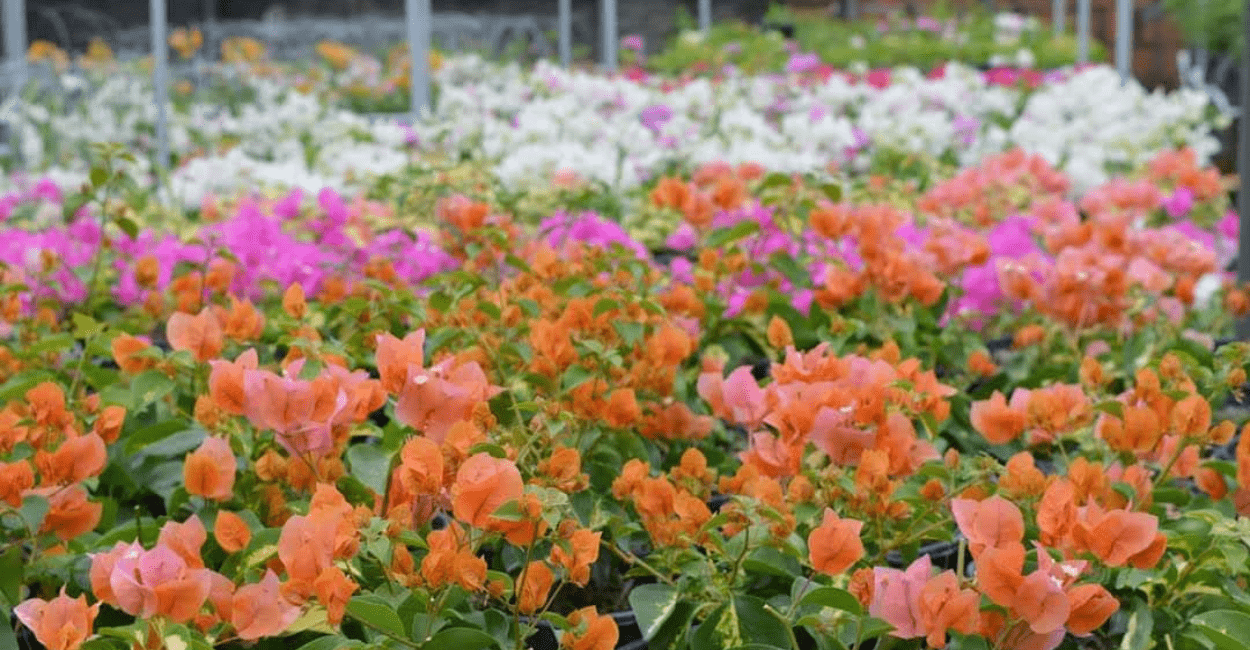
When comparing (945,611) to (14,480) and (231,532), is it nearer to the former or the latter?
(231,532)

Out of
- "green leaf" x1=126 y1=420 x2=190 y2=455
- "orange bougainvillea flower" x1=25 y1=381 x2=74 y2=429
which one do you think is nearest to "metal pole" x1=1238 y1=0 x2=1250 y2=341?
"green leaf" x1=126 y1=420 x2=190 y2=455

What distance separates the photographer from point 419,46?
5.58 m

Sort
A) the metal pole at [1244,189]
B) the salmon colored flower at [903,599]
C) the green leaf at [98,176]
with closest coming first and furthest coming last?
the salmon colored flower at [903,599] → the green leaf at [98,176] → the metal pole at [1244,189]

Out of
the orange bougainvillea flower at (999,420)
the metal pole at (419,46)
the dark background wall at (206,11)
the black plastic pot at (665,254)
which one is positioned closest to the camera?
the orange bougainvillea flower at (999,420)

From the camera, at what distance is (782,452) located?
4.24 feet

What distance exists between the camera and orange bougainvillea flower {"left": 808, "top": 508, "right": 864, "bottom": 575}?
42.2 inches

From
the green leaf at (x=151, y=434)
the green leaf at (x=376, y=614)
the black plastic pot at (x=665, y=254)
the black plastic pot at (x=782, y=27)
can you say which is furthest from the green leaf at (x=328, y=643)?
the black plastic pot at (x=782, y=27)

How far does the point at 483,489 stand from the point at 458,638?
11 centimetres

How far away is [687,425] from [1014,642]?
22.6 inches

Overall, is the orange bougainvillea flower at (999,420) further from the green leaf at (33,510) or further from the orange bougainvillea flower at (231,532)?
the green leaf at (33,510)

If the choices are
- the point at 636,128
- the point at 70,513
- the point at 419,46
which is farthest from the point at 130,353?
the point at 419,46

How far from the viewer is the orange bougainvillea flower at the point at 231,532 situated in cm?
120

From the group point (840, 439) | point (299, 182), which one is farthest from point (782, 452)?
point (299, 182)

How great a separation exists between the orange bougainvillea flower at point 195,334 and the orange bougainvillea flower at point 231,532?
275 millimetres
